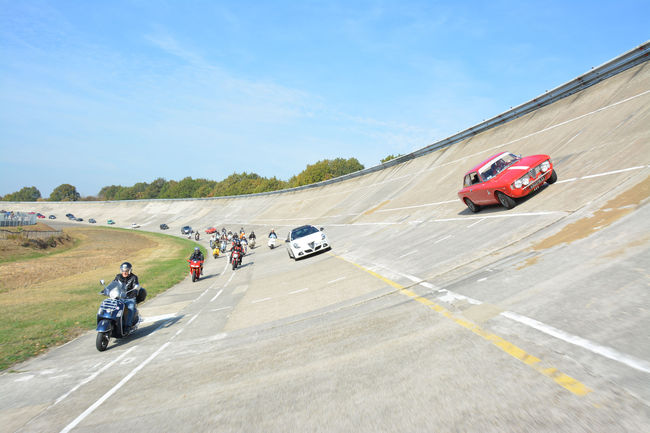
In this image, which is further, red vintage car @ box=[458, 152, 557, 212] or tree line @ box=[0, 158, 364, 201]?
tree line @ box=[0, 158, 364, 201]

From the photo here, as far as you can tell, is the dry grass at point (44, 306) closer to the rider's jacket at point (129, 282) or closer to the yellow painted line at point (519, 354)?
the rider's jacket at point (129, 282)

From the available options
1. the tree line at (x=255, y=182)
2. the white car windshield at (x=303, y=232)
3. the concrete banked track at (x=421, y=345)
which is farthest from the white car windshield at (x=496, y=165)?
the tree line at (x=255, y=182)

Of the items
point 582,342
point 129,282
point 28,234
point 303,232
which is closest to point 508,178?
point 303,232

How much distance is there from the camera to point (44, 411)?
487 cm

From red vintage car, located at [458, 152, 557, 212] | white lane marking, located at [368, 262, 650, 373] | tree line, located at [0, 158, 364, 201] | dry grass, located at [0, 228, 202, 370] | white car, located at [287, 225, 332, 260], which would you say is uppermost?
tree line, located at [0, 158, 364, 201]

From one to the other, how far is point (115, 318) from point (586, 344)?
27.4ft

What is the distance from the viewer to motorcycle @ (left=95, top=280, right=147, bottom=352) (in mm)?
7957

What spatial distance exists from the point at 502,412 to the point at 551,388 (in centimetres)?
57

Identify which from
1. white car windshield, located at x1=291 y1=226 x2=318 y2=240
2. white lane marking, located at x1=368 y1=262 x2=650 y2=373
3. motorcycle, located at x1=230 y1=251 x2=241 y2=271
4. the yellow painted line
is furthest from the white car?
white lane marking, located at x1=368 y1=262 x2=650 y2=373

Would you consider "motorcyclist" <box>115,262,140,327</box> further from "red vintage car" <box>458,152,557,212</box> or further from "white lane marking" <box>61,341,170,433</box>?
"red vintage car" <box>458,152,557,212</box>

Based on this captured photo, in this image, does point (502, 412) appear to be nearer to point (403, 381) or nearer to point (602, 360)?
point (403, 381)

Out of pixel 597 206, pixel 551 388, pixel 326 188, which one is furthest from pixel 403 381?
pixel 326 188

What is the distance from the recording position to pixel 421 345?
4.61 meters

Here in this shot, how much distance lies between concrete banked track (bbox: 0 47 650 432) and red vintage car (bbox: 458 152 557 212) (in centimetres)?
54
